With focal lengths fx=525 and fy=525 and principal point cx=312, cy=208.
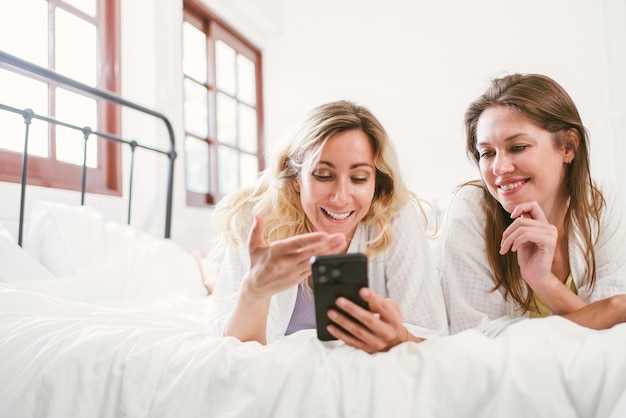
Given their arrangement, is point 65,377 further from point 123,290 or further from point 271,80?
point 271,80

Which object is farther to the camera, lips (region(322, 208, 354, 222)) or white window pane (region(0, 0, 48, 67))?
white window pane (region(0, 0, 48, 67))

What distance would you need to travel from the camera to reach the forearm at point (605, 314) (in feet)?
3.03

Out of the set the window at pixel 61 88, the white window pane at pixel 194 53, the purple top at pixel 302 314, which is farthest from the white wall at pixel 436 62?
the purple top at pixel 302 314

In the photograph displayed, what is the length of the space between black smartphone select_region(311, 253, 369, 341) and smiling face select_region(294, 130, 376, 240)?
34 centimetres

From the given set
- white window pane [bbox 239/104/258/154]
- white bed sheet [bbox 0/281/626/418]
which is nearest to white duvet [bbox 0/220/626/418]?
white bed sheet [bbox 0/281/626/418]

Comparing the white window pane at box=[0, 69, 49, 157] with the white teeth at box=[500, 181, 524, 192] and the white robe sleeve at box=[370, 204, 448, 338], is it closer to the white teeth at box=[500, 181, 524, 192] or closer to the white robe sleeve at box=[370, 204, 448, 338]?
the white robe sleeve at box=[370, 204, 448, 338]

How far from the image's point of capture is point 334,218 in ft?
3.79

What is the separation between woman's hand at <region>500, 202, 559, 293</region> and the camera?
992 millimetres

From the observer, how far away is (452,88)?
3467 mm

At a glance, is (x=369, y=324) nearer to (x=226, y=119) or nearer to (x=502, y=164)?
(x=502, y=164)

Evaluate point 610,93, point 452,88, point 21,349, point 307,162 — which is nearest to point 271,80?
point 452,88

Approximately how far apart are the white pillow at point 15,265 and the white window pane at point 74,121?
929mm

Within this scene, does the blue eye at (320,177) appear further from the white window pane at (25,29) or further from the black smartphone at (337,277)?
the white window pane at (25,29)

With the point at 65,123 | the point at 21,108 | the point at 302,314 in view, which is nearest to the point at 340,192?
the point at 302,314
